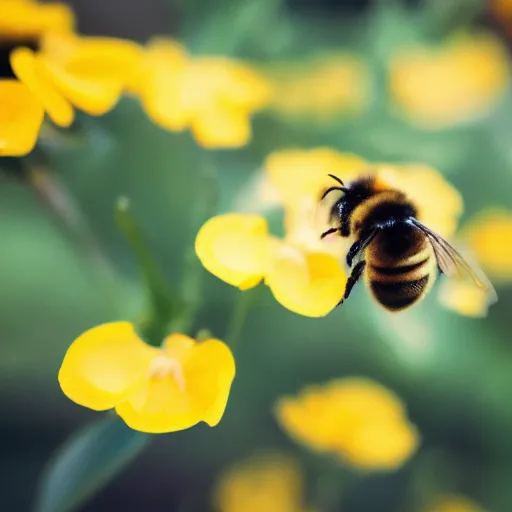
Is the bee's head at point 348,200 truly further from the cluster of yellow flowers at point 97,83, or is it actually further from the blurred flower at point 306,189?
the cluster of yellow flowers at point 97,83

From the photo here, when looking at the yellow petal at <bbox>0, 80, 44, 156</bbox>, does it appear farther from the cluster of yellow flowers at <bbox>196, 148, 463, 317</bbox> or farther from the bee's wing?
the bee's wing

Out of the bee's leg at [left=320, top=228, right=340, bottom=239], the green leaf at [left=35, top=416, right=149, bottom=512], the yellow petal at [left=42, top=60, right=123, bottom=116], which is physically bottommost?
the green leaf at [left=35, top=416, right=149, bottom=512]

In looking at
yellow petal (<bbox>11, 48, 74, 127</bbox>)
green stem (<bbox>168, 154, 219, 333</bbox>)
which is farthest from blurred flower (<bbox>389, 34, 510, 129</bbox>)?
yellow petal (<bbox>11, 48, 74, 127</bbox>)

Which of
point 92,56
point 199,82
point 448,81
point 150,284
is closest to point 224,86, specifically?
point 199,82

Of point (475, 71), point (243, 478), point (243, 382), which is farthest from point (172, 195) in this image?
point (475, 71)

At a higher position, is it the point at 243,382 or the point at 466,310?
the point at 466,310

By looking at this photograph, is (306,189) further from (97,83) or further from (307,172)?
(97,83)

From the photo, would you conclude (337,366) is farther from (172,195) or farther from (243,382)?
(172,195)
